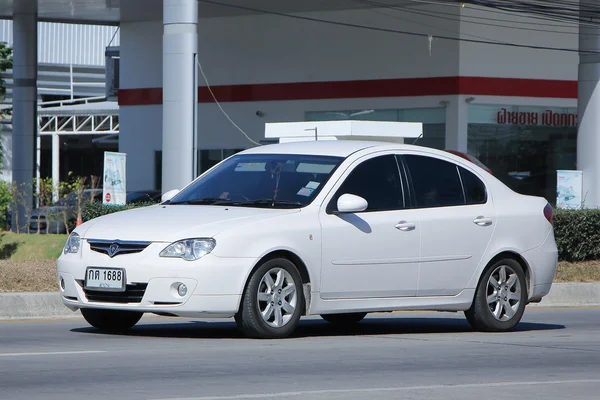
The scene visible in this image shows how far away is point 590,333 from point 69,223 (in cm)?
1893

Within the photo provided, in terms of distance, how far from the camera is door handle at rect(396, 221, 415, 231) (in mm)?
10664

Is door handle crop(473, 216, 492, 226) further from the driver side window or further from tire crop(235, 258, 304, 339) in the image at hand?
tire crop(235, 258, 304, 339)

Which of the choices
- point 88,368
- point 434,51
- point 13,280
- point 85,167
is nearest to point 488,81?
point 434,51

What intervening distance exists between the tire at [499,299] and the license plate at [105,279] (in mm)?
3551

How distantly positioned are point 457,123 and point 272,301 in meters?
24.4

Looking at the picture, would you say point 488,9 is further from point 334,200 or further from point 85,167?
point 85,167

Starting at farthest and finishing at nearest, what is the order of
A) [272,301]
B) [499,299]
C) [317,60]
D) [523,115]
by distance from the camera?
1. [317,60]
2. [523,115]
3. [499,299]
4. [272,301]

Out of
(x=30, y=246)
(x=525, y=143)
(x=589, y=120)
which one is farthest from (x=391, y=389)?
(x=525, y=143)

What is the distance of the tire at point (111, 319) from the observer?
34.5ft

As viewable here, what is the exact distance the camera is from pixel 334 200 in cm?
1038

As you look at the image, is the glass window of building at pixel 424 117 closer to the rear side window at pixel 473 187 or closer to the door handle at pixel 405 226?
the rear side window at pixel 473 187

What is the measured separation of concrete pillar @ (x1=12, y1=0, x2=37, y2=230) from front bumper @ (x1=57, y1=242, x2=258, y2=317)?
1193 inches

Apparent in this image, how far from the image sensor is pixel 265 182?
34.8 ft

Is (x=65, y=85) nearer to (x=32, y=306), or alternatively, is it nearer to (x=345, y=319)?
(x=32, y=306)
